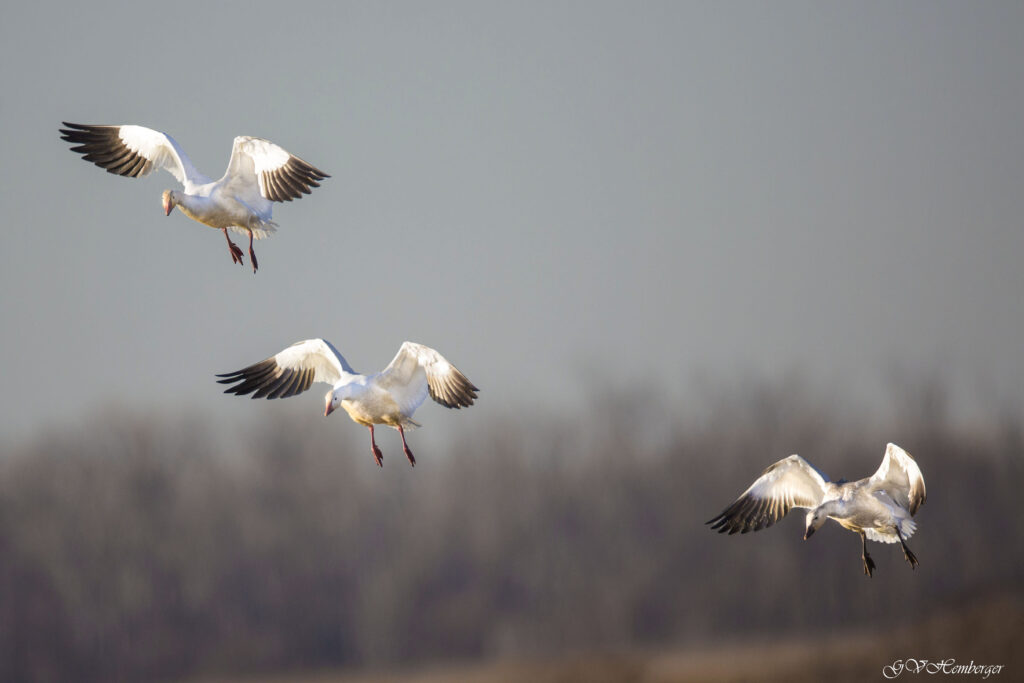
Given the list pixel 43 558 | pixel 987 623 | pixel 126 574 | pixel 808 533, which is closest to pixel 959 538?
pixel 987 623

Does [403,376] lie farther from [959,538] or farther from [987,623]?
[959,538]

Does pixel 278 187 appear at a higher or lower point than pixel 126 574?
higher

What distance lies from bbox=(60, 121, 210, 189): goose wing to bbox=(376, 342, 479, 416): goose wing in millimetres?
3278

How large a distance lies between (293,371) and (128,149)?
3195 mm

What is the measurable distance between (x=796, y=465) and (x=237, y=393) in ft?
18.1

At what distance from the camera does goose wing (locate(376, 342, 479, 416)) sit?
11883 mm

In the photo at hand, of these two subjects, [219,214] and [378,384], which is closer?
[378,384]

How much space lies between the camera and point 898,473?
11.7 meters

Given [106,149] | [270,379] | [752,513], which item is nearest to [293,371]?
[270,379]

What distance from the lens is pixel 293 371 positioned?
12656mm
